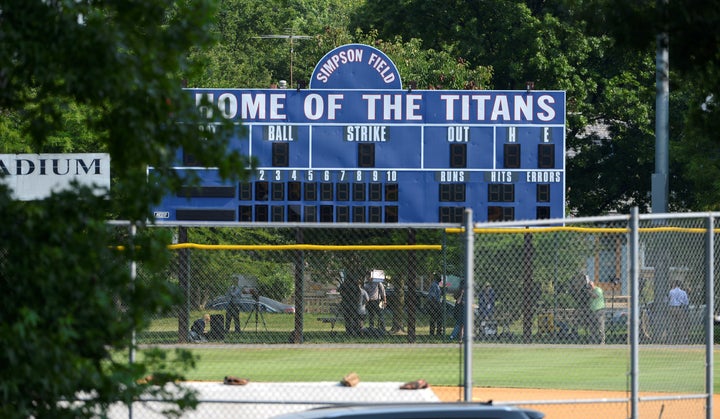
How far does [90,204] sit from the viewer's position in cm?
612

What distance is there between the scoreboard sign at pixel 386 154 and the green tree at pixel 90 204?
17340 mm

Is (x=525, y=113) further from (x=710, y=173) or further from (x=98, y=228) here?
(x=98, y=228)

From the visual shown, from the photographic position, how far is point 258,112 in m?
23.8

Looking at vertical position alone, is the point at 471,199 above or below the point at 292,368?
above

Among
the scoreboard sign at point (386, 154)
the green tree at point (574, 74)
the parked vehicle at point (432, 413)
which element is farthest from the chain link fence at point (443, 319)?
the green tree at point (574, 74)

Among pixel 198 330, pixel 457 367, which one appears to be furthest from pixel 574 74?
pixel 198 330

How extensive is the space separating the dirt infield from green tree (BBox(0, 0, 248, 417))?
7.40m

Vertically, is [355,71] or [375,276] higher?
[355,71]

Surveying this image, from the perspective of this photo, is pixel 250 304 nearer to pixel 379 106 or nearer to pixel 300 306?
pixel 300 306

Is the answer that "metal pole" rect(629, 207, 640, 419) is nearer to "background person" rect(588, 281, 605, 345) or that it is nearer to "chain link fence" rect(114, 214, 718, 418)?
"chain link fence" rect(114, 214, 718, 418)

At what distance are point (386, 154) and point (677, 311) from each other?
11.9m

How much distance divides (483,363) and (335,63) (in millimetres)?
7926

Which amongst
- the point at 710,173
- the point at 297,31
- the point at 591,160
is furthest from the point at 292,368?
the point at 297,31

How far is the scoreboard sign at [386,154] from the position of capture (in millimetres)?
23781
